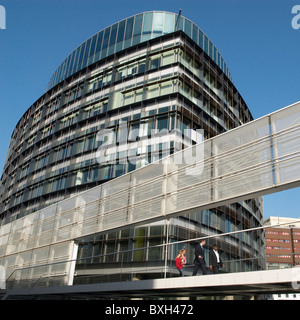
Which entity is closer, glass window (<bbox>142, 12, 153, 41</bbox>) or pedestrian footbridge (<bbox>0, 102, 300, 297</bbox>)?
pedestrian footbridge (<bbox>0, 102, 300, 297</bbox>)

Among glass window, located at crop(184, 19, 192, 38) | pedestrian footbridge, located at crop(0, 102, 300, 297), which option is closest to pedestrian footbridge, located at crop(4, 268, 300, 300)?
pedestrian footbridge, located at crop(0, 102, 300, 297)

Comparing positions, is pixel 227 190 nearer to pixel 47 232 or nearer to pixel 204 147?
pixel 204 147

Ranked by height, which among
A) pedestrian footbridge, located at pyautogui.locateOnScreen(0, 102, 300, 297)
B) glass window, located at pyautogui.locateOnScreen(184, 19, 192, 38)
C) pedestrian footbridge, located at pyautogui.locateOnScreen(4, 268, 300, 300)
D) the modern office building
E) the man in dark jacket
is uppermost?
glass window, located at pyautogui.locateOnScreen(184, 19, 192, 38)

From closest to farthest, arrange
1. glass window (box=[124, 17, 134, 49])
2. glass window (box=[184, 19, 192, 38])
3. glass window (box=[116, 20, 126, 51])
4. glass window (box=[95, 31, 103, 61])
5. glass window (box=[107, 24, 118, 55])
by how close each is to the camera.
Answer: glass window (box=[184, 19, 192, 38]), glass window (box=[124, 17, 134, 49]), glass window (box=[116, 20, 126, 51]), glass window (box=[107, 24, 118, 55]), glass window (box=[95, 31, 103, 61])

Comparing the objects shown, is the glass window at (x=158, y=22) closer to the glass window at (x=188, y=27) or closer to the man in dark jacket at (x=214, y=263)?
the glass window at (x=188, y=27)

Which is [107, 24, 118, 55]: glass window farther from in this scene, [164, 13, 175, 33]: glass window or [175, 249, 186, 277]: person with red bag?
[175, 249, 186, 277]: person with red bag

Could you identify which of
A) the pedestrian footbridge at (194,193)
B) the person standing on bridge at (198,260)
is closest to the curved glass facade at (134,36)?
the pedestrian footbridge at (194,193)

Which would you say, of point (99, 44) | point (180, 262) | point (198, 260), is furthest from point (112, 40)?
point (198, 260)

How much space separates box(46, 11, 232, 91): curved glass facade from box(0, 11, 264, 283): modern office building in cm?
13

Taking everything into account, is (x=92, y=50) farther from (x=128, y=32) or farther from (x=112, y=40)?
(x=128, y=32)

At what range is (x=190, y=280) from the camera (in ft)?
34.1

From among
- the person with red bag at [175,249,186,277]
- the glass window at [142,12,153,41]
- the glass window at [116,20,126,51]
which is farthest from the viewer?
the glass window at [116,20,126,51]

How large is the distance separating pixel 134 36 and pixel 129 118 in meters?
10.2

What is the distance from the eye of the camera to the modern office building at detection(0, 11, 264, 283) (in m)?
29.0
